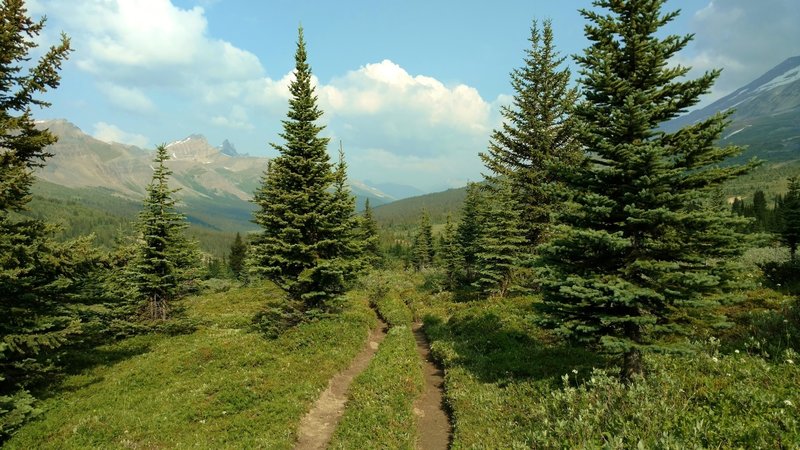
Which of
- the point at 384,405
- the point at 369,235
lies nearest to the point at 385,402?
the point at 384,405

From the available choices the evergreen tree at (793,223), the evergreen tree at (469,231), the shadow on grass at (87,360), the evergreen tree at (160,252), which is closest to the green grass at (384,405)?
the shadow on grass at (87,360)

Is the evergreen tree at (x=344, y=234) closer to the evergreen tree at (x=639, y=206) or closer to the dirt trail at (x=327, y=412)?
the dirt trail at (x=327, y=412)

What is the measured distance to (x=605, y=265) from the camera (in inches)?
455

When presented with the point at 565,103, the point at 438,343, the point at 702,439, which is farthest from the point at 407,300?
the point at 702,439

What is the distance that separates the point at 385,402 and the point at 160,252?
20.2 metres

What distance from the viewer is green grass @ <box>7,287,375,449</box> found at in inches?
509

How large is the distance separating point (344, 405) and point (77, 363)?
15305 millimetres

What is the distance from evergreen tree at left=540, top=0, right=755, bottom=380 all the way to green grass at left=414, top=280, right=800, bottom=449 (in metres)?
1.26

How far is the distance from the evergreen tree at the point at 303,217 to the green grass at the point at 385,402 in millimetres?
5965

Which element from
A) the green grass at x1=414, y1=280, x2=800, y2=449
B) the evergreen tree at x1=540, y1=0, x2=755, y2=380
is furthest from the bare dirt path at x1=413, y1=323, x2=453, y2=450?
the evergreen tree at x1=540, y1=0, x2=755, y2=380

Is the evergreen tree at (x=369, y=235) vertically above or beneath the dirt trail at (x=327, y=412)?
above

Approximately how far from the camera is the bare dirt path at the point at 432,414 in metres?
12.9

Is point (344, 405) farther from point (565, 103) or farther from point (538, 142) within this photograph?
point (538, 142)

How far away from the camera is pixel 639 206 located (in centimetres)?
1080
